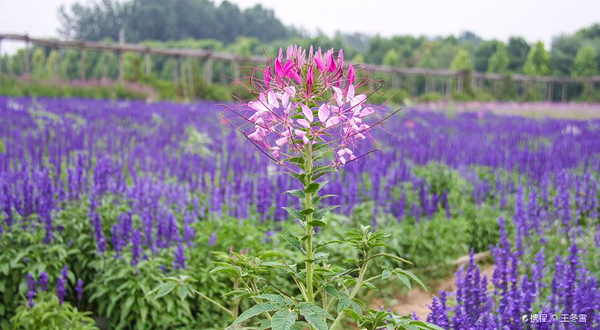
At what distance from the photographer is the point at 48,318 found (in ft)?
9.88

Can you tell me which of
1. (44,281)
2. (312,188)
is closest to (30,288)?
(44,281)

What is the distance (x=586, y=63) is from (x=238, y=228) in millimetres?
58064

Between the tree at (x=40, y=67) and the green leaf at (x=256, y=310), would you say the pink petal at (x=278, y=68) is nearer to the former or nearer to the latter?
the green leaf at (x=256, y=310)

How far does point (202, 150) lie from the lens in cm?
729

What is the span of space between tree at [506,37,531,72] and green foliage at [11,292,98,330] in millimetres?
68561

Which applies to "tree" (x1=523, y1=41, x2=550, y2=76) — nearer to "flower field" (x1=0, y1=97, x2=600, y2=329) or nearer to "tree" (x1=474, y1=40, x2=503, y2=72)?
"tree" (x1=474, y1=40, x2=503, y2=72)

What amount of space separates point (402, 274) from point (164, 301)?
2003 mm

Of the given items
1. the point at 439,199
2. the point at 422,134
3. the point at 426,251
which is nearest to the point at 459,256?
the point at 426,251

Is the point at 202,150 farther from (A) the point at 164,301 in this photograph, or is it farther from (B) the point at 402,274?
(B) the point at 402,274

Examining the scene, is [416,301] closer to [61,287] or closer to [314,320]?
[61,287]

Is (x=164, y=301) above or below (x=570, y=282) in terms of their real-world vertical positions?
A: below

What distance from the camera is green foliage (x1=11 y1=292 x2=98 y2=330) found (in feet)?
9.70

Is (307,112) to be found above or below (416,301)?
above

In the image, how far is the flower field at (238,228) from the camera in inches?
118
